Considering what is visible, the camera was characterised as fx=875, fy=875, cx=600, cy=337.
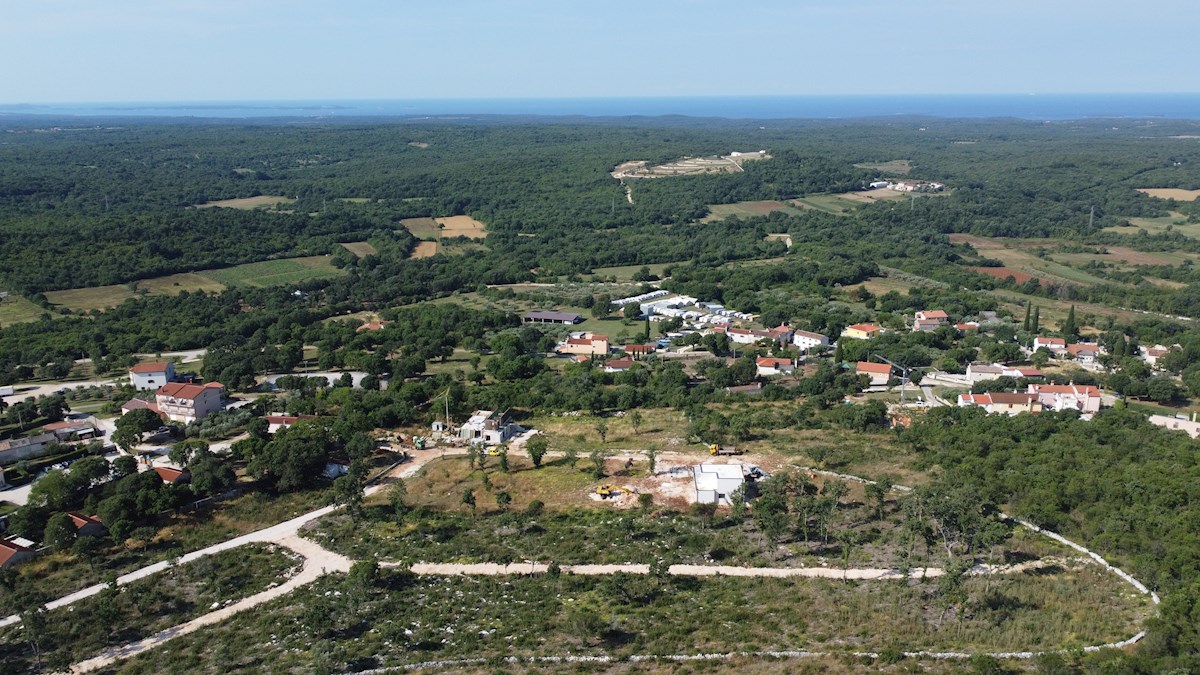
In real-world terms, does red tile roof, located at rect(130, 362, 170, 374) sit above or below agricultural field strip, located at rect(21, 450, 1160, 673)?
above

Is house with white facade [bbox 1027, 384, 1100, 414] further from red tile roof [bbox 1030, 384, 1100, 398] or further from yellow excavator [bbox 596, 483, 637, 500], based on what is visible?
yellow excavator [bbox 596, 483, 637, 500]

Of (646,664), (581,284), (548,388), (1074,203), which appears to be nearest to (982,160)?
(1074,203)

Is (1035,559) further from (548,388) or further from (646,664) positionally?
(548,388)

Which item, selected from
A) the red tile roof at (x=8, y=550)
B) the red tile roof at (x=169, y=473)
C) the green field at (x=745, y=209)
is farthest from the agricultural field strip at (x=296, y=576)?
the green field at (x=745, y=209)

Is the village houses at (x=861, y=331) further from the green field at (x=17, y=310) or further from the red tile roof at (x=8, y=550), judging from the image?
the green field at (x=17, y=310)

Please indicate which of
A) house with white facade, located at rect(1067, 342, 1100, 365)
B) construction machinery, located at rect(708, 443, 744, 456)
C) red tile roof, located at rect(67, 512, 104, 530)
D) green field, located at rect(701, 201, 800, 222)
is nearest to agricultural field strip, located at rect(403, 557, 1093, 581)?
construction machinery, located at rect(708, 443, 744, 456)

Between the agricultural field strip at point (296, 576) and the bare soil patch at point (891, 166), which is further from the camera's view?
the bare soil patch at point (891, 166)

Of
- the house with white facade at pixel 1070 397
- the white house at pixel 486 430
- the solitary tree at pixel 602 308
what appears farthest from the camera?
the solitary tree at pixel 602 308

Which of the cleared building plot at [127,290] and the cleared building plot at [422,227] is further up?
the cleared building plot at [422,227]
